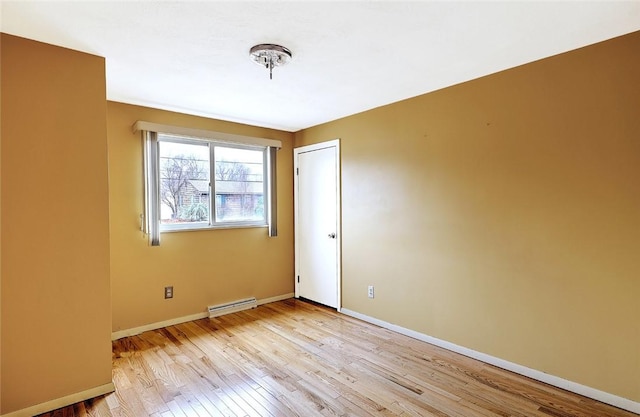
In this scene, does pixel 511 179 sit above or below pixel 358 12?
below

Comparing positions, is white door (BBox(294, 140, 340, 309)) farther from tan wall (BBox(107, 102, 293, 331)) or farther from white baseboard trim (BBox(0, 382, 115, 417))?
white baseboard trim (BBox(0, 382, 115, 417))

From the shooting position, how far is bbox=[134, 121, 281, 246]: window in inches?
132

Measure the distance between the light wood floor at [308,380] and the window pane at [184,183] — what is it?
123 cm

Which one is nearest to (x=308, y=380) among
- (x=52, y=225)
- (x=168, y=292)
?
(x=168, y=292)

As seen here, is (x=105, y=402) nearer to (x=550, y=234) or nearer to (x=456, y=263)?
(x=456, y=263)

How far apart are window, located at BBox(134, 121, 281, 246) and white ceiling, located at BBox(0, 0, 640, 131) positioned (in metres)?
0.70

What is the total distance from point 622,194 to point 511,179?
657 mm

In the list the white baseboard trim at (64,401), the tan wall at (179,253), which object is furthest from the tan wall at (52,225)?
the tan wall at (179,253)

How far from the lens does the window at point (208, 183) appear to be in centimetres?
356

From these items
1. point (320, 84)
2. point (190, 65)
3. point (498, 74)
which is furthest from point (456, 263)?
point (190, 65)

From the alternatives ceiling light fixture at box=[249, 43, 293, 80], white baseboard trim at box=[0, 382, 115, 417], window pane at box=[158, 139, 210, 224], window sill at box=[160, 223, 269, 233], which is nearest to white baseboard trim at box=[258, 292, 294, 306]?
window sill at box=[160, 223, 269, 233]

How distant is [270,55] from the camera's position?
87.0 inches

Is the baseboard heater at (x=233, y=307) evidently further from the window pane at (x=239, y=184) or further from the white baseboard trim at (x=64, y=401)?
the white baseboard trim at (x=64, y=401)

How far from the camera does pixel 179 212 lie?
364cm
